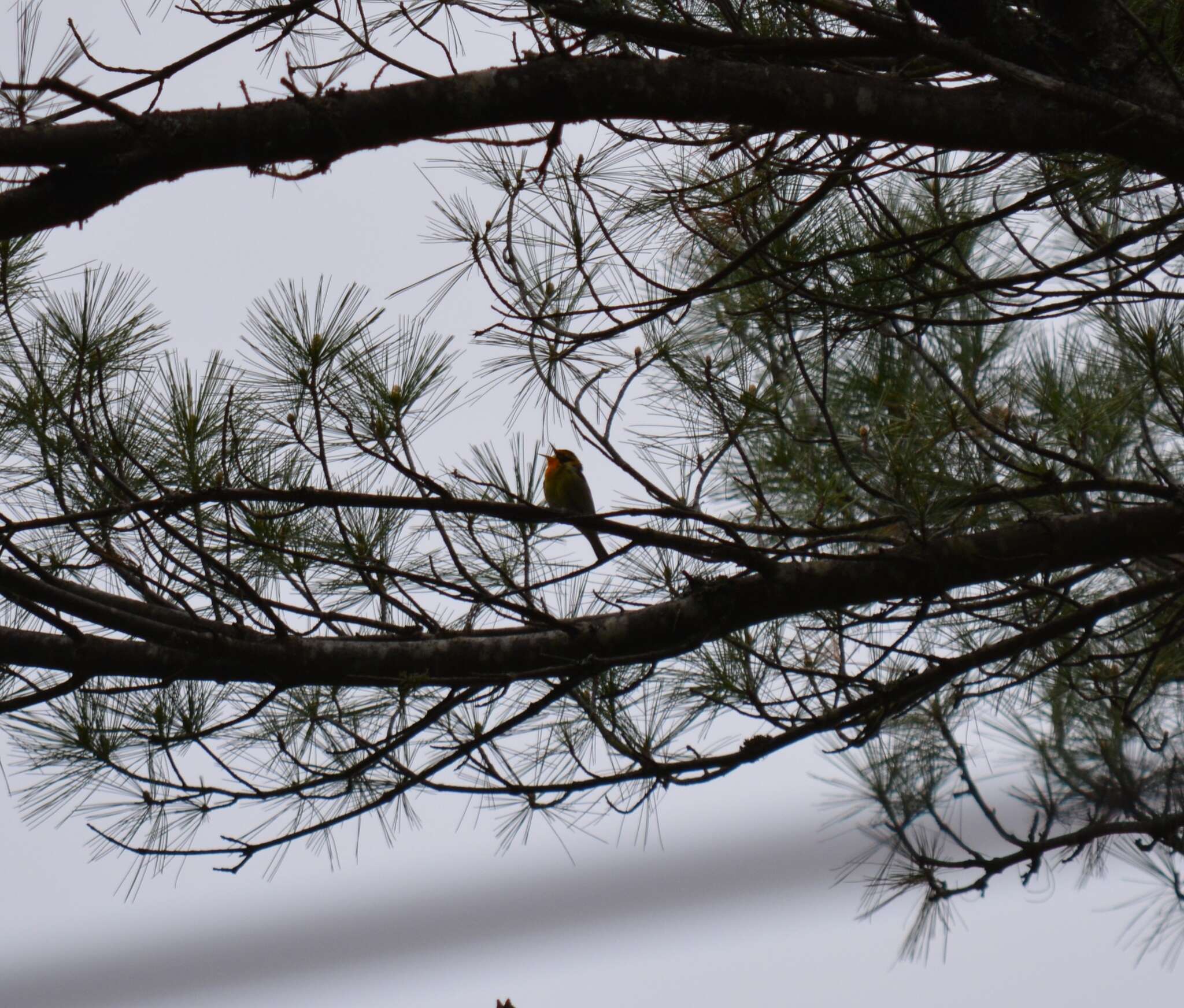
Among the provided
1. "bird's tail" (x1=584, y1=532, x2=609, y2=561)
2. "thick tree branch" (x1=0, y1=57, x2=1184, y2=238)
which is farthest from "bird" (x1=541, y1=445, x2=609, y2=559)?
"thick tree branch" (x1=0, y1=57, x2=1184, y2=238)

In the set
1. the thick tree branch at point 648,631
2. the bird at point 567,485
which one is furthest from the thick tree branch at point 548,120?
the bird at point 567,485

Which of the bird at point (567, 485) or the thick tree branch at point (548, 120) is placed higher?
the bird at point (567, 485)

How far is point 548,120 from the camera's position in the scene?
133 cm

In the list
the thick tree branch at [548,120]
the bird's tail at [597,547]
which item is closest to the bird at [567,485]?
the bird's tail at [597,547]

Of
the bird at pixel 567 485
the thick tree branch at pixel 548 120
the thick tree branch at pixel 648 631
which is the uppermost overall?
the bird at pixel 567 485

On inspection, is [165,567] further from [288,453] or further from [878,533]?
[878,533]

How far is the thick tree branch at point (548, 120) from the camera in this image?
1.24 m

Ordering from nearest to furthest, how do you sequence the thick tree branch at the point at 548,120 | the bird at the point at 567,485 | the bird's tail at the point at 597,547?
the thick tree branch at the point at 548,120
the bird's tail at the point at 597,547
the bird at the point at 567,485

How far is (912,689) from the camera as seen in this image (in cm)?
176

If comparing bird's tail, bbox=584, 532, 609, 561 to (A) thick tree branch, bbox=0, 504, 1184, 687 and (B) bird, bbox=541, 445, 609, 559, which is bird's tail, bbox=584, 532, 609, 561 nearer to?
(A) thick tree branch, bbox=0, 504, 1184, 687

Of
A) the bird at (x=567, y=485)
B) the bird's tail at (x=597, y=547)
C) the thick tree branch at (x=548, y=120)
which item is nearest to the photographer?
the thick tree branch at (x=548, y=120)

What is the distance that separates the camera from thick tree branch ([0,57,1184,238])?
1241 mm

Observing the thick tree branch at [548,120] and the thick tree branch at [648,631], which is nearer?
the thick tree branch at [548,120]

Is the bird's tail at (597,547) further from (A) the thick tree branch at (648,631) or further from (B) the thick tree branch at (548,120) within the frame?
(B) the thick tree branch at (548,120)
